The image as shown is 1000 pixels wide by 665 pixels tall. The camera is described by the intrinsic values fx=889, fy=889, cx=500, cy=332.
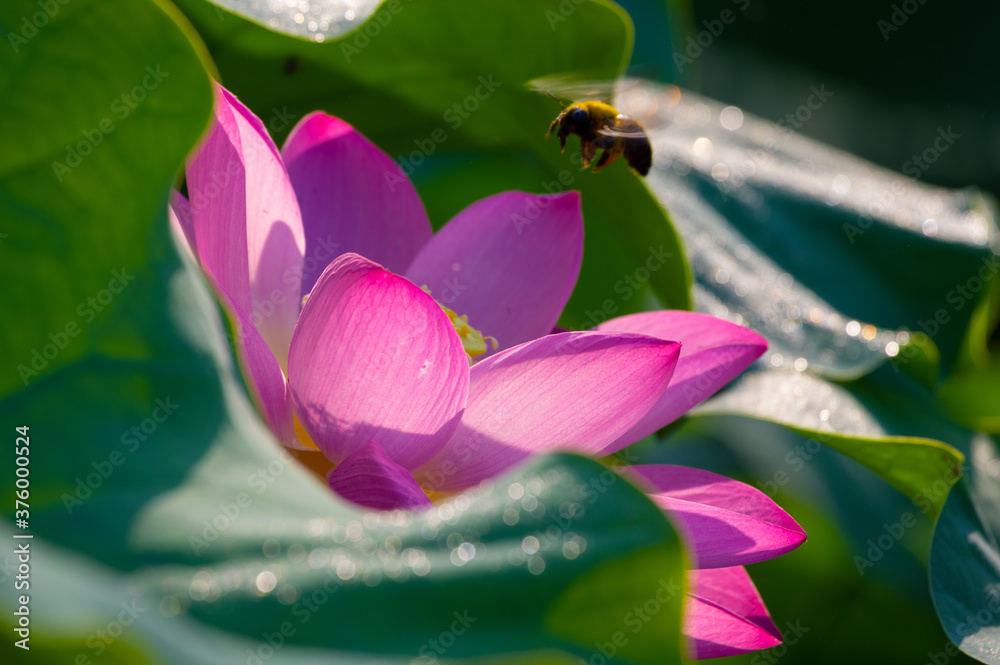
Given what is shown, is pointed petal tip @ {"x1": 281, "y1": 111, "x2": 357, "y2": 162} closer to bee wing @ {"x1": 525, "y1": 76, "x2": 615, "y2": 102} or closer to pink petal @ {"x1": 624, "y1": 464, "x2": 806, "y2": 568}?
bee wing @ {"x1": 525, "y1": 76, "x2": 615, "y2": 102}

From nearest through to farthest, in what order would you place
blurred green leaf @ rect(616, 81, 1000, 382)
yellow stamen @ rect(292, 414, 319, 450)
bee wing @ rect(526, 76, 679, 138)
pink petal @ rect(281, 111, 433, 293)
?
yellow stamen @ rect(292, 414, 319, 450), pink petal @ rect(281, 111, 433, 293), bee wing @ rect(526, 76, 679, 138), blurred green leaf @ rect(616, 81, 1000, 382)

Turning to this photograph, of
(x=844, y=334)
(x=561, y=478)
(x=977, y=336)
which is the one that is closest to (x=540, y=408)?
(x=561, y=478)

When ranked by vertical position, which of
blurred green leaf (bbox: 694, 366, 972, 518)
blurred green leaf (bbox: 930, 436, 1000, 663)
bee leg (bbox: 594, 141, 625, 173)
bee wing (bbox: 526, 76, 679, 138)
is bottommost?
blurred green leaf (bbox: 930, 436, 1000, 663)

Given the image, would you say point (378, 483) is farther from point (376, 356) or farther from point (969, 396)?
point (969, 396)

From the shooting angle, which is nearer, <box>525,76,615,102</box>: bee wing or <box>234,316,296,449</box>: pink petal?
<box>234,316,296,449</box>: pink petal

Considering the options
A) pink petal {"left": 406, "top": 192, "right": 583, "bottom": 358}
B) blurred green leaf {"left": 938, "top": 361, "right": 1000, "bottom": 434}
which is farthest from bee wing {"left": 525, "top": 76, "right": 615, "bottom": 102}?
blurred green leaf {"left": 938, "top": 361, "right": 1000, "bottom": 434}

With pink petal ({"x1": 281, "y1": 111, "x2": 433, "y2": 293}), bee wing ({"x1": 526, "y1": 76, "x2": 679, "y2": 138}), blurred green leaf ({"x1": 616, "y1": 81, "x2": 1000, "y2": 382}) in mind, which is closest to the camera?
pink petal ({"x1": 281, "y1": 111, "x2": 433, "y2": 293})

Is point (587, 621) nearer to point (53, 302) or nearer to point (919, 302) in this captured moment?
point (53, 302)

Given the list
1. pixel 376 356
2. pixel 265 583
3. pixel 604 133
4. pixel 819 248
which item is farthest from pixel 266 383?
pixel 819 248
